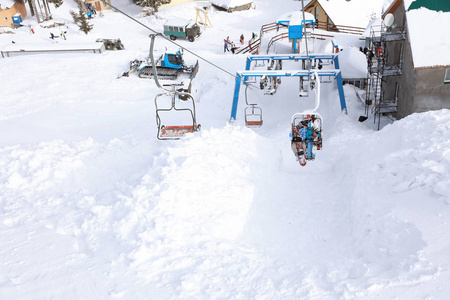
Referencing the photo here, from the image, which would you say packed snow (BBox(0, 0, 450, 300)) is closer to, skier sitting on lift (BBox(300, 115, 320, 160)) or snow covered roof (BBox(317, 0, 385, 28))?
skier sitting on lift (BBox(300, 115, 320, 160))

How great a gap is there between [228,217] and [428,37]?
41.5 ft

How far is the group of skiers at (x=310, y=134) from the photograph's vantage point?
10991 mm

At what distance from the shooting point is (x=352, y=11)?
35.1 m

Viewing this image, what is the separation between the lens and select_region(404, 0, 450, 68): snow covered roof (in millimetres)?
15867

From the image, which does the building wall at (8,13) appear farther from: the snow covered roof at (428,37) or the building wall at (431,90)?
the building wall at (431,90)

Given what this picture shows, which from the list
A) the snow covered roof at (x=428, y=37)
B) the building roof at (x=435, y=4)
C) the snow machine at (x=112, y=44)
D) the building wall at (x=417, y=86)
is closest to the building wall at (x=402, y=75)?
the building wall at (x=417, y=86)

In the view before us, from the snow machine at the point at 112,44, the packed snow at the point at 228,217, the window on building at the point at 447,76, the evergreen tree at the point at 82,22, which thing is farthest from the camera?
the evergreen tree at the point at 82,22

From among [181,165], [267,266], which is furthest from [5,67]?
[267,266]

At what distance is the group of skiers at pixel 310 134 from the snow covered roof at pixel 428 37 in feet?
25.9

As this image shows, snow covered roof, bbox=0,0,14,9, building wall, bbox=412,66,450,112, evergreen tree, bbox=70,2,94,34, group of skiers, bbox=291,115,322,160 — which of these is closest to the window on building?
building wall, bbox=412,66,450,112

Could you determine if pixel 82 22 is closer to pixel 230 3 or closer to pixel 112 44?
pixel 112 44

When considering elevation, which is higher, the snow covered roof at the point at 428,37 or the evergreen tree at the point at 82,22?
the evergreen tree at the point at 82,22

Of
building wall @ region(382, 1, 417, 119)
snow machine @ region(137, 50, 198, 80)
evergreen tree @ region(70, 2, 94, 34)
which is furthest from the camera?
evergreen tree @ region(70, 2, 94, 34)

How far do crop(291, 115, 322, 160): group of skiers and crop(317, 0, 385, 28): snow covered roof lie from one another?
26.1 metres
